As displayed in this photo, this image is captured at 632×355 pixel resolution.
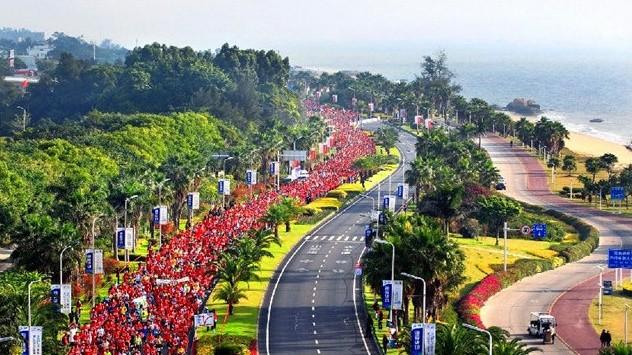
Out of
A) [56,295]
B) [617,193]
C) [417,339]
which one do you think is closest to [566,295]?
[417,339]

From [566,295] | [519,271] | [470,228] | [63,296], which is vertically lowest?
[566,295]

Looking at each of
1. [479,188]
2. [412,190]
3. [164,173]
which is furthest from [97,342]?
[412,190]

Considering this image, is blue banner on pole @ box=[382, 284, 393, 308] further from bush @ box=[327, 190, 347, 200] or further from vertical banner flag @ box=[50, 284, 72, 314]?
bush @ box=[327, 190, 347, 200]

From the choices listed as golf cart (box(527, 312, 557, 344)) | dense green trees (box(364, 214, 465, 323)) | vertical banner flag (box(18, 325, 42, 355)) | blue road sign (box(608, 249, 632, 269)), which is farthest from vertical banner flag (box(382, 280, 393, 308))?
vertical banner flag (box(18, 325, 42, 355))

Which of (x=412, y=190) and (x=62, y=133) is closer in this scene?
(x=412, y=190)

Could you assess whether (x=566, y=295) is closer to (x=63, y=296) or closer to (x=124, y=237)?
(x=124, y=237)

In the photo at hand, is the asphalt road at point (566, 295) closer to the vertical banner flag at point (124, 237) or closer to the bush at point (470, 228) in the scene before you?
the bush at point (470, 228)

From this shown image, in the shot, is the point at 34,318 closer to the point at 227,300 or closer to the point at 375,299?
the point at 227,300
